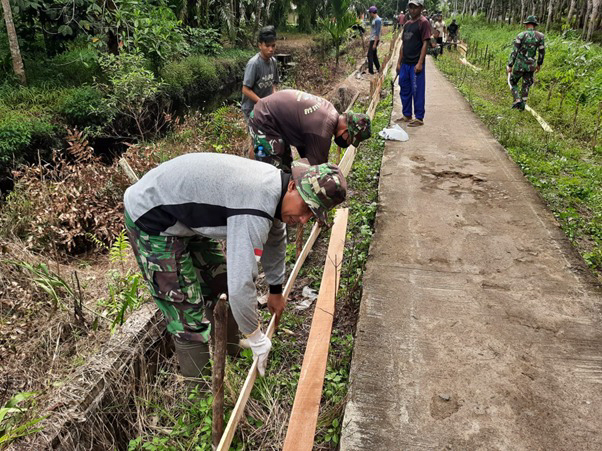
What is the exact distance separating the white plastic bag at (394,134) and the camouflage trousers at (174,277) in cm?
456

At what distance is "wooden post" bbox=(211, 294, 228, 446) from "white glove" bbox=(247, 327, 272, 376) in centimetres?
23

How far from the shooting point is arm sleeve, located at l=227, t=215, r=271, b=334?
1.79 meters

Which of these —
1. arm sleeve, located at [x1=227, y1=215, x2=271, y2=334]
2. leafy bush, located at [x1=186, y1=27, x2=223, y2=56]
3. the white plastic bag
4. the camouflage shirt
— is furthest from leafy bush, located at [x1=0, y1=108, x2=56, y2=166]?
the camouflage shirt

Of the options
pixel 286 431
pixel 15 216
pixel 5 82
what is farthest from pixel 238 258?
pixel 5 82

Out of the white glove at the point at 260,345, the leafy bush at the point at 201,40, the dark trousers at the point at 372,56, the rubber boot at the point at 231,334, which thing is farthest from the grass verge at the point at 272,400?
the leafy bush at the point at 201,40

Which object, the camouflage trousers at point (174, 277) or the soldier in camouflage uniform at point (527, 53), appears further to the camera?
the soldier in camouflage uniform at point (527, 53)

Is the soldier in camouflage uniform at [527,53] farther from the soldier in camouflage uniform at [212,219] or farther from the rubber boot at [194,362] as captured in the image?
the rubber boot at [194,362]

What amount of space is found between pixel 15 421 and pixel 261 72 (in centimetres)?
374

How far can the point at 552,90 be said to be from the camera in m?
9.60

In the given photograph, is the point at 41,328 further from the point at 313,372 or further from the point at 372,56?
the point at 372,56

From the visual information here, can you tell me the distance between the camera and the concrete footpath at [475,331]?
208 cm

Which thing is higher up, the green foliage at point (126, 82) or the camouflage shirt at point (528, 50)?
the camouflage shirt at point (528, 50)

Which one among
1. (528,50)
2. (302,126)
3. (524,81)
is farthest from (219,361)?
(524,81)

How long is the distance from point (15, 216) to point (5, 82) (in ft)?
13.5
